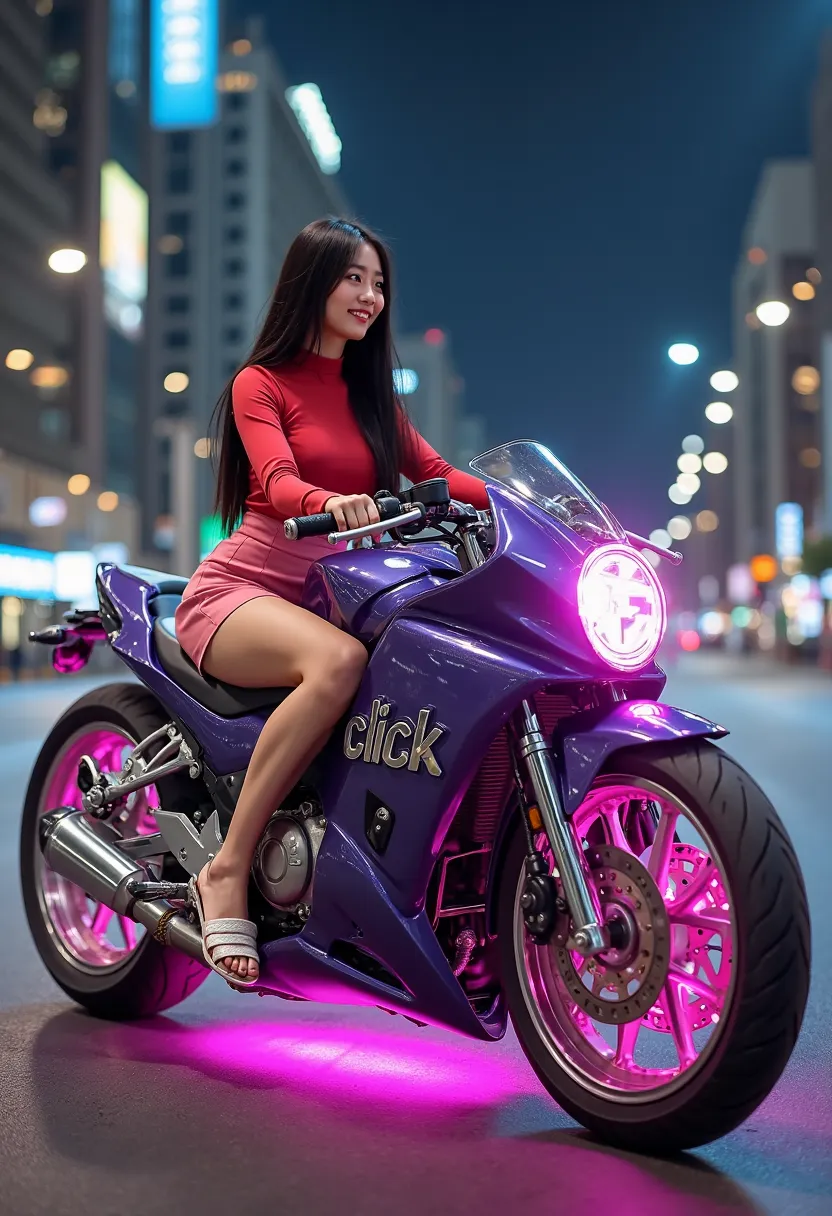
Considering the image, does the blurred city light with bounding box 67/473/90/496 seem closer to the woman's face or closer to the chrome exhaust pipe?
the chrome exhaust pipe

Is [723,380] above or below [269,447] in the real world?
above

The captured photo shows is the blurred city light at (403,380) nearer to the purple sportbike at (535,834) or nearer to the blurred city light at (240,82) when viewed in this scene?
the purple sportbike at (535,834)

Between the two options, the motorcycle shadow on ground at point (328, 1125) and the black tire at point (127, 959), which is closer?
the motorcycle shadow on ground at point (328, 1125)

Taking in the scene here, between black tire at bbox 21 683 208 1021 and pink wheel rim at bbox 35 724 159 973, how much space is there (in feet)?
0.08

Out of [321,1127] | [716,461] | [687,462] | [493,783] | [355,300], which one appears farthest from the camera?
[687,462]

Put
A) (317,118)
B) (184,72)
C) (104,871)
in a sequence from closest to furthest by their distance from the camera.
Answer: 1. (104,871)
2. (184,72)
3. (317,118)

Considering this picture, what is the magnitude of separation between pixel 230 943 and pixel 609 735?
1108mm

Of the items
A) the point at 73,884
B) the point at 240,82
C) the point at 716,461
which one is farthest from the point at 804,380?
the point at 73,884

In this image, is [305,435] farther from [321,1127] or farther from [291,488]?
[321,1127]

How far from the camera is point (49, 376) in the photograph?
6309cm

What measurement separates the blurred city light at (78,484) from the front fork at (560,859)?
177 ft

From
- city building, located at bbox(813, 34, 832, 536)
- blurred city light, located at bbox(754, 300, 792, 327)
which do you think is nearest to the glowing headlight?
blurred city light, located at bbox(754, 300, 792, 327)

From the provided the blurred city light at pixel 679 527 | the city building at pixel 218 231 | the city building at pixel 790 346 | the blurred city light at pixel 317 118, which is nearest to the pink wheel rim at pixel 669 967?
the city building at pixel 790 346

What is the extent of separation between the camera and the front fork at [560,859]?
2.78 meters
